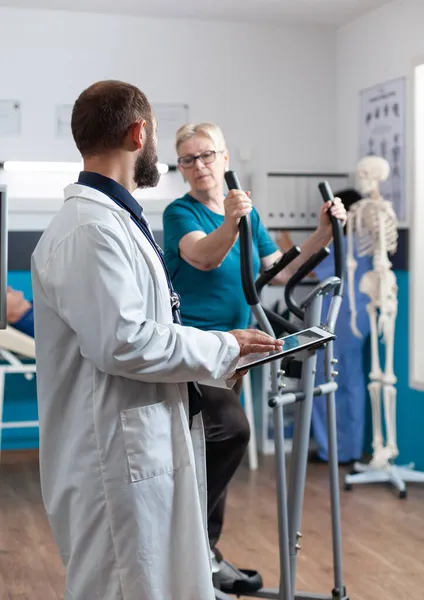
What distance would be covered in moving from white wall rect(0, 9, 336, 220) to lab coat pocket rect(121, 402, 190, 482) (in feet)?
12.1

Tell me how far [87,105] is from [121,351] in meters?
0.50

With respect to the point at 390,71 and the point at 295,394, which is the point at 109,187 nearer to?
the point at 295,394

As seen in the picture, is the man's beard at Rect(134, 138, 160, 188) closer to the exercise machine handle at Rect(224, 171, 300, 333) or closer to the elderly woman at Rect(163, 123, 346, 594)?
the exercise machine handle at Rect(224, 171, 300, 333)

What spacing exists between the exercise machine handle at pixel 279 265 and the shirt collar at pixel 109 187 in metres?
0.86

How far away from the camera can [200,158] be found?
2.87 m

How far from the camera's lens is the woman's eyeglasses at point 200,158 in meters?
2.87

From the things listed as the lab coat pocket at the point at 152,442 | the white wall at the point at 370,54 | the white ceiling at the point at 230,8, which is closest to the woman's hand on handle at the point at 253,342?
the lab coat pocket at the point at 152,442

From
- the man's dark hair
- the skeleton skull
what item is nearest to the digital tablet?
the man's dark hair

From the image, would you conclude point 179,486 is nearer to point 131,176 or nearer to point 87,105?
point 131,176

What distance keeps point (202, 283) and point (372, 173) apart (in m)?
2.16

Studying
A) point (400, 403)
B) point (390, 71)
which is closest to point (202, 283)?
point (400, 403)

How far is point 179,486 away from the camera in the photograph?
178 centimetres

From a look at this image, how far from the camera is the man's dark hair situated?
69.9 inches

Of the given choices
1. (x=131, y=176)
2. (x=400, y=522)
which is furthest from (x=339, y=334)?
(x=131, y=176)
